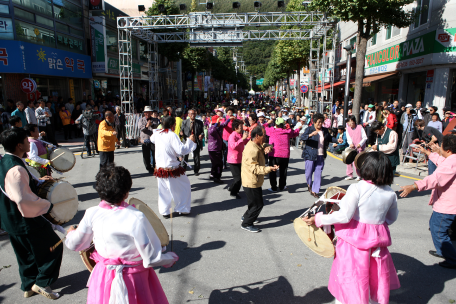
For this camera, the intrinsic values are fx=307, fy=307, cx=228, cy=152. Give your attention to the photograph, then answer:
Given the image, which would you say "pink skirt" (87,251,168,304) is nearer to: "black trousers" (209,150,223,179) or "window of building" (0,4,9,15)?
"black trousers" (209,150,223,179)

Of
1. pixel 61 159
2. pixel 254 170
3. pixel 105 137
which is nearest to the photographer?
pixel 254 170

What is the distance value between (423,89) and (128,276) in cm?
1739

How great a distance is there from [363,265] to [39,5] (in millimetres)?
19301

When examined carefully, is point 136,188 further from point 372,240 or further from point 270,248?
point 372,240

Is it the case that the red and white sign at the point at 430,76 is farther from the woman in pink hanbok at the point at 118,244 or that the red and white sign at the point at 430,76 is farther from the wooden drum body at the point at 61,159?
the woman in pink hanbok at the point at 118,244

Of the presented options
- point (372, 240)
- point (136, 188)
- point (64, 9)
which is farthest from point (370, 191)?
point (64, 9)

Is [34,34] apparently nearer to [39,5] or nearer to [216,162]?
[39,5]

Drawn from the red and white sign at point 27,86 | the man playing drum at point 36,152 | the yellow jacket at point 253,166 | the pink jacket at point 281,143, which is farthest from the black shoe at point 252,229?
the red and white sign at point 27,86

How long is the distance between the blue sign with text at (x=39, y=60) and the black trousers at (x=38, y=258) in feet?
45.0

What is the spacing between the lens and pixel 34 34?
15469 millimetres

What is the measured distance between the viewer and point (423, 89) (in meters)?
15.4

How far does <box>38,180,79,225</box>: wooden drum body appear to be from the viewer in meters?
3.28

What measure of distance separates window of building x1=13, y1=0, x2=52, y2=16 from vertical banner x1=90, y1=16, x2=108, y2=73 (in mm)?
3270

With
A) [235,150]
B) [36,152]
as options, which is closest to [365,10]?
[235,150]
